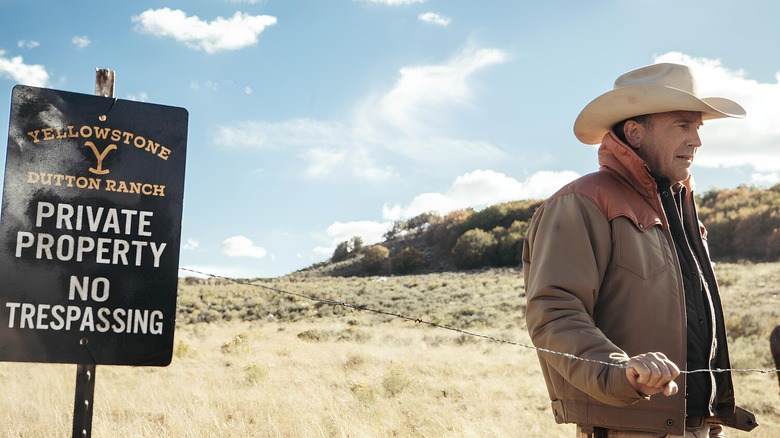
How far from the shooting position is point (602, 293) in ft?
7.95

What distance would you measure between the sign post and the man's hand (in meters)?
3.17

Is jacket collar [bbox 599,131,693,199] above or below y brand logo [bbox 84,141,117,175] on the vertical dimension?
below

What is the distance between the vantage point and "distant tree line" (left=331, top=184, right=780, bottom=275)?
36656 mm

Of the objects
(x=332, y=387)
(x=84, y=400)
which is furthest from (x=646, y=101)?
(x=332, y=387)

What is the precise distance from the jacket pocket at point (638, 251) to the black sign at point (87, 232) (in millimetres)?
3001

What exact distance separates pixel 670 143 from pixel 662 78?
31 cm

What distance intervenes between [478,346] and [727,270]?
740 inches

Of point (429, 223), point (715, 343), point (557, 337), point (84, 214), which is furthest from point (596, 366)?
point (429, 223)

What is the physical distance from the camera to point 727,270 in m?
28.5

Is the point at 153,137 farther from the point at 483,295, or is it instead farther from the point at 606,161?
the point at 483,295

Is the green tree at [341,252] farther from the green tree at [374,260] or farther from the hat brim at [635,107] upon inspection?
the hat brim at [635,107]

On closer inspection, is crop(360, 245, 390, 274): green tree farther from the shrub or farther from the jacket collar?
the jacket collar

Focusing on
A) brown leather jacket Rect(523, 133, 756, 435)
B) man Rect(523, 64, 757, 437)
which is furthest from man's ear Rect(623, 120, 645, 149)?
brown leather jacket Rect(523, 133, 756, 435)

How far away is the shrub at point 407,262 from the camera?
50.0 m
